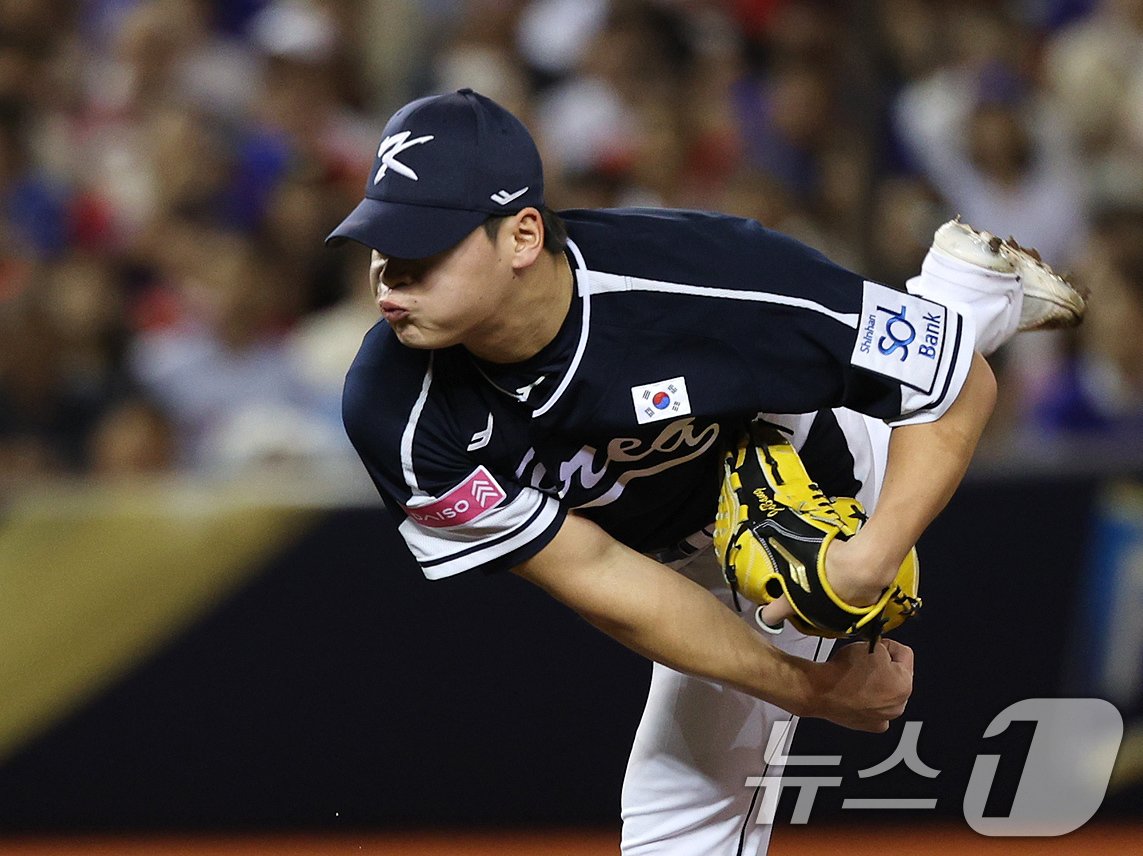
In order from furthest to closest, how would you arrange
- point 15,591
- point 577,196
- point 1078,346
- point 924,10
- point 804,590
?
1. point 924,10
2. point 577,196
3. point 1078,346
4. point 15,591
5. point 804,590

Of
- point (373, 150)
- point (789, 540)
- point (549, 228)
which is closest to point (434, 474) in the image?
point (549, 228)

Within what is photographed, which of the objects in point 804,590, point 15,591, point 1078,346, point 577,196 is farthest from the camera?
point 577,196

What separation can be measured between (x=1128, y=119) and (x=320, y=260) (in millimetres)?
3209

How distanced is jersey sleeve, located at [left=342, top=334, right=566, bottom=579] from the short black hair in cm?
30

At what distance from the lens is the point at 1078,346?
555cm

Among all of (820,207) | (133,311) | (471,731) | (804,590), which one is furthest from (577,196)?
(804,590)

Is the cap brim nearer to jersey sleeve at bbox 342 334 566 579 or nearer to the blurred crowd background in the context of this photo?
jersey sleeve at bbox 342 334 566 579

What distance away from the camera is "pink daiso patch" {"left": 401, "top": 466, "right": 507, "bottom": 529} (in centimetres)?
279

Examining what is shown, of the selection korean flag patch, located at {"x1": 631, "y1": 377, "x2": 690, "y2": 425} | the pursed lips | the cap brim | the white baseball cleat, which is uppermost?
the cap brim

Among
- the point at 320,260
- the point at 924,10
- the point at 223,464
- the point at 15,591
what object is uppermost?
the point at 924,10

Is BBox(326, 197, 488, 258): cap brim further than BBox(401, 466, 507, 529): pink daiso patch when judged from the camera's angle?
No

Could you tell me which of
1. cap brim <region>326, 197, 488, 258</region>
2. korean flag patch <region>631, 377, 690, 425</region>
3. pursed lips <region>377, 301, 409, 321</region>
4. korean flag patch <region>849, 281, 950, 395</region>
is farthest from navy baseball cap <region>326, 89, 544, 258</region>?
korean flag patch <region>849, 281, 950, 395</region>

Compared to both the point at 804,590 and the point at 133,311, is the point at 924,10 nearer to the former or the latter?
the point at 133,311

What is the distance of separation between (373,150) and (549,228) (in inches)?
151
